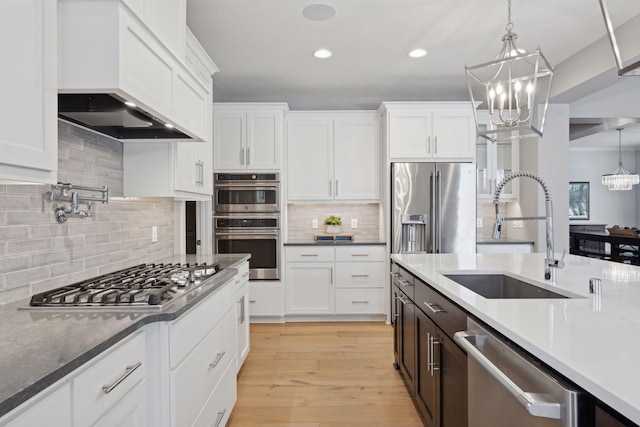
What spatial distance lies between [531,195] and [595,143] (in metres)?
5.56

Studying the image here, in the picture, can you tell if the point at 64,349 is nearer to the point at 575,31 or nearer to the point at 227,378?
the point at 227,378

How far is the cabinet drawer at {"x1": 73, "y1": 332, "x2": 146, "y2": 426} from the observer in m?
0.98

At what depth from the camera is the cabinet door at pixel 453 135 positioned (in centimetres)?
432

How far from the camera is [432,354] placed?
190cm

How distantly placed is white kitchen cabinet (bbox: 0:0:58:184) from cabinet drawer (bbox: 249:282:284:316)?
127 inches

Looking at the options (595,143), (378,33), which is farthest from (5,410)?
(595,143)

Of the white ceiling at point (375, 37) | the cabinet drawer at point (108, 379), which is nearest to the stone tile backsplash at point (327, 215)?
the white ceiling at point (375, 37)

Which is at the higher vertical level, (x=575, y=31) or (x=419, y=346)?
(x=575, y=31)

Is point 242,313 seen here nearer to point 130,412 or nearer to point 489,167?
point 130,412

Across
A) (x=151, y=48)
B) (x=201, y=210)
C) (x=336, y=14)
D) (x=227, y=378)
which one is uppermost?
(x=336, y=14)

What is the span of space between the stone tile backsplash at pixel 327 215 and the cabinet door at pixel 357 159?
34 cm

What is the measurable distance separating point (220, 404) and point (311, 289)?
2.33m

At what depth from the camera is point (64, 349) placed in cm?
100

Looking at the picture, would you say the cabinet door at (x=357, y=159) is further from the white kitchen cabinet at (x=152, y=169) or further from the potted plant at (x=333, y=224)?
the white kitchen cabinet at (x=152, y=169)
